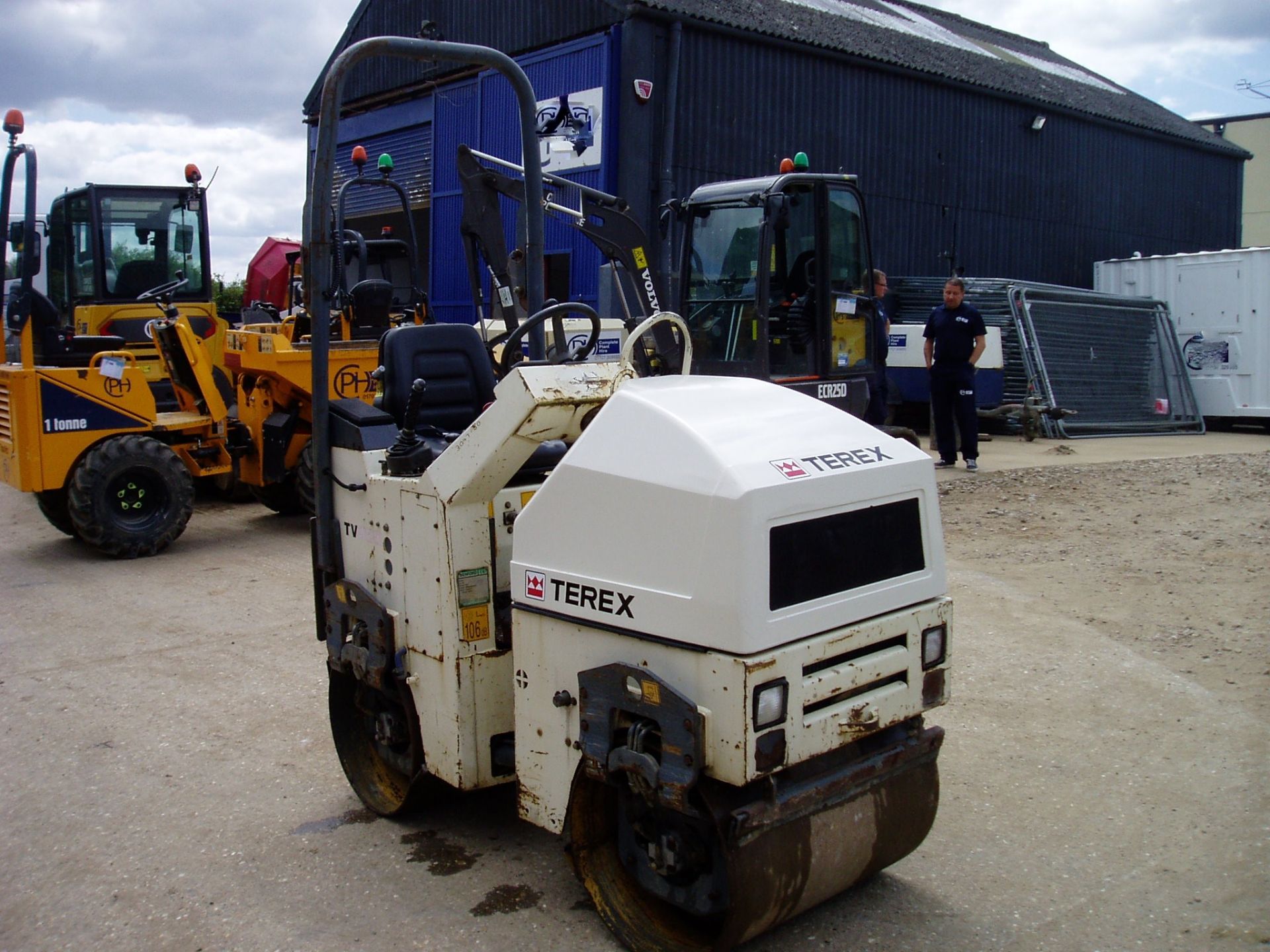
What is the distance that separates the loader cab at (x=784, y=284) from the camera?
9.75 metres

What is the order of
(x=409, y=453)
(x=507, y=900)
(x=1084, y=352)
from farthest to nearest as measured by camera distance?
1. (x=1084, y=352)
2. (x=409, y=453)
3. (x=507, y=900)

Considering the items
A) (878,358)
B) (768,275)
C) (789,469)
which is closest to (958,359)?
(878,358)

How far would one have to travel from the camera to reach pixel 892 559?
3.11 metres

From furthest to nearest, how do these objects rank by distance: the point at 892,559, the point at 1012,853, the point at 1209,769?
the point at 1209,769 < the point at 1012,853 < the point at 892,559

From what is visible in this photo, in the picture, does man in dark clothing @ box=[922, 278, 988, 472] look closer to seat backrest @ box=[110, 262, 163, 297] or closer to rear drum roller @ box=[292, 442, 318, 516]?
rear drum roller @ box=[292, 442, 318, 516]

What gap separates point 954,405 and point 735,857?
8.70 meters

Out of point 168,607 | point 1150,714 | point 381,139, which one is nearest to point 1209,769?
point 1150,714

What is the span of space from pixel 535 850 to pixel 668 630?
51.5 inches

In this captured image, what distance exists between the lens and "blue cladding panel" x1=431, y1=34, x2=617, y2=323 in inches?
563

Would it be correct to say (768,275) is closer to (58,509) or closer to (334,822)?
(58,509)

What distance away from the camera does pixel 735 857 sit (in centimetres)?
276

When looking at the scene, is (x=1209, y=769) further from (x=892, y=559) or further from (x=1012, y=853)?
(x=892, y=559)

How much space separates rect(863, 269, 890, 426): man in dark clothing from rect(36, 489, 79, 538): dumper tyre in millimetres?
6679

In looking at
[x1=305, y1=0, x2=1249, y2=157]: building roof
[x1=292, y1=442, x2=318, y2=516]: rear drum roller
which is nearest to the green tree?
[x1=305, y1=0, x2=1249, y2=157]: building roof
